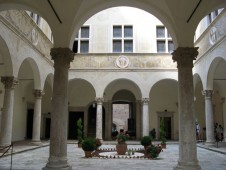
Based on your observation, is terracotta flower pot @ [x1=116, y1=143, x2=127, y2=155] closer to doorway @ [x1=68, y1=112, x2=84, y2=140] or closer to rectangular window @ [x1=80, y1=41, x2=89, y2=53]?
rectangular window @ [x1=80, y1=41, x2=89, y2=53]

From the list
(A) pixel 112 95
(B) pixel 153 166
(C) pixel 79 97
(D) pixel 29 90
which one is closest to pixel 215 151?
(B) pixel 153 166

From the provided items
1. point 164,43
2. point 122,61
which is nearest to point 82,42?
point 122,61

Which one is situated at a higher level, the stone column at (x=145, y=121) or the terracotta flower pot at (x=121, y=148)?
the stone column at (x=145, y=121)

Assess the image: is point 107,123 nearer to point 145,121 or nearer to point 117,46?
point 145,121

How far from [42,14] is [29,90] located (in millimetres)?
14919

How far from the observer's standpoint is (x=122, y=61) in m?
21.1

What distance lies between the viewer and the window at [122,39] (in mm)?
21766

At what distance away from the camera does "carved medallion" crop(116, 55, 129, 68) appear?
21031 millimetres

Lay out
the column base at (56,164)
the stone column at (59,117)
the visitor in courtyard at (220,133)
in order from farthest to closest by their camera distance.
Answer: the visitor in courtyard at (220,133) < the stone column at (59,117) < the column base at (56,164)

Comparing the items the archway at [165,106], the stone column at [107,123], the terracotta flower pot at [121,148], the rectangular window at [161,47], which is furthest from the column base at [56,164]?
the archway at [165,106]

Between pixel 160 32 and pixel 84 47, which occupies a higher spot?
pixel 160 32

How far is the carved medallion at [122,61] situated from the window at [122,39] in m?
0.83

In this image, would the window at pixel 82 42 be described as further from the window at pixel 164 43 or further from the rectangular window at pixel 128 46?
the window at pixel 164 43

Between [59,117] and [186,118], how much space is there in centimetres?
355
